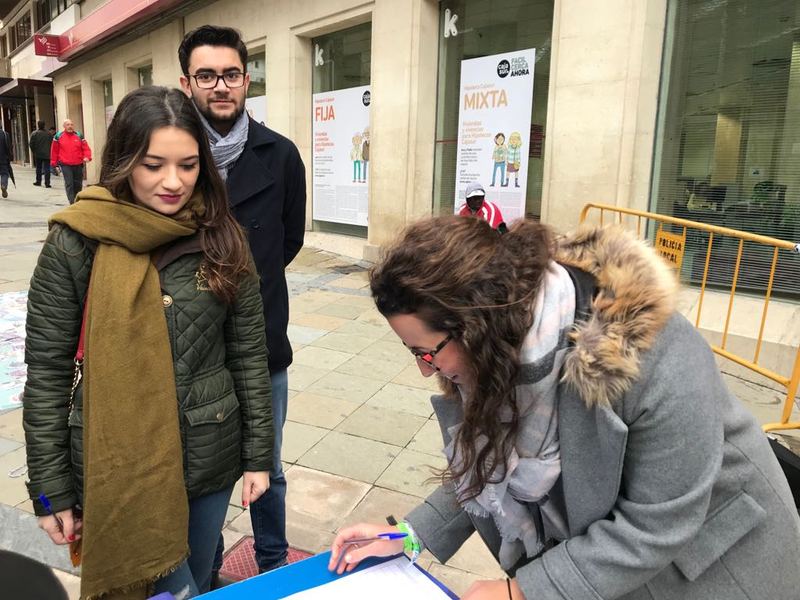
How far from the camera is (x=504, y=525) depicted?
1.34 m

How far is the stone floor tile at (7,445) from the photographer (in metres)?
3.61

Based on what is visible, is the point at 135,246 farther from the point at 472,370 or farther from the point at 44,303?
the point at 472,370

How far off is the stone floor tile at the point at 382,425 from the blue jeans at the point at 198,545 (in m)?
2.00

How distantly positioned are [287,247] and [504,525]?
1664 millimetres

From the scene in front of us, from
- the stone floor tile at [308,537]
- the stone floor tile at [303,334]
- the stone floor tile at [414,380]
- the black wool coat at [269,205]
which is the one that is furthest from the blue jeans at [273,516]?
the stone floor tile at [303,334]

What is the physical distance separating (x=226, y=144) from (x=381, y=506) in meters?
1.92

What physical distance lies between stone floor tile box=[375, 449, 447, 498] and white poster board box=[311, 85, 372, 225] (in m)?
6.53

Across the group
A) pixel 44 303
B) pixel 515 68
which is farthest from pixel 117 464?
pixel 515 68

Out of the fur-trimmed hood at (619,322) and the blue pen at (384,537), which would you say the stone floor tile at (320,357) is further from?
the fur-trimmed hood at (619,322)

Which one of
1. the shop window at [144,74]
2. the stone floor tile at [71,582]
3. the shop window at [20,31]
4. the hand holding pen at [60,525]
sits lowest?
the stone floor tile at [71,582]

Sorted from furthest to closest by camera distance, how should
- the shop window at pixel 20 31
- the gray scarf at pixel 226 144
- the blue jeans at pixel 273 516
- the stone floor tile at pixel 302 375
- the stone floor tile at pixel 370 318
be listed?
the shop window at pixel 20 31 → the stone floor tile at pixel 370 318 → the stone floor tile at pixel 302 375 → the blue jeans at pixel 273 516 → the gray scarf at pixel 226 144

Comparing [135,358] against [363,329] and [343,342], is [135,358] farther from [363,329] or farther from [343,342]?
[363,329]

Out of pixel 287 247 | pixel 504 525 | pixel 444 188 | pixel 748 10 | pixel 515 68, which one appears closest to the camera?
pixel 504 525

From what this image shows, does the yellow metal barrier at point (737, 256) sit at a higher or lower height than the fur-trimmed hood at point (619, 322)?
lower
